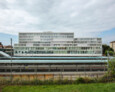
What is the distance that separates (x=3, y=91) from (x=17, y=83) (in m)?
1.84

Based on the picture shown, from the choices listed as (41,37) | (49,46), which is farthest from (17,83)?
(41,37)

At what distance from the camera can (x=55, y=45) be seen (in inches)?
1909

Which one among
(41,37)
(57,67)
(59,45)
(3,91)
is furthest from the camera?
(41,37)

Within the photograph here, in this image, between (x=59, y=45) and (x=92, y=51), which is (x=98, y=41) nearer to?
(x=92, y=51)

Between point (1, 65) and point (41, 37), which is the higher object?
point (41, 37)

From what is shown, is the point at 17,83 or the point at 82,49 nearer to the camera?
the point at 17,83

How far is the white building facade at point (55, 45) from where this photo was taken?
44938 millimetres

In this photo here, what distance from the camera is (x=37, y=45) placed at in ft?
162

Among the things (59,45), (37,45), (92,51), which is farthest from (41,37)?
(92,51)

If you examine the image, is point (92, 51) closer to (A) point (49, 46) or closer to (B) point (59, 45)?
(B) point (59, 45)

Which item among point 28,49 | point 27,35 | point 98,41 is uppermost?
point 27,35

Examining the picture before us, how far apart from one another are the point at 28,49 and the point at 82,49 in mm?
30668

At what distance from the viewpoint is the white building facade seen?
147ft

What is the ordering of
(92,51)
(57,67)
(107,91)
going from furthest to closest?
(92,51)
(57,67)
(107,91)
